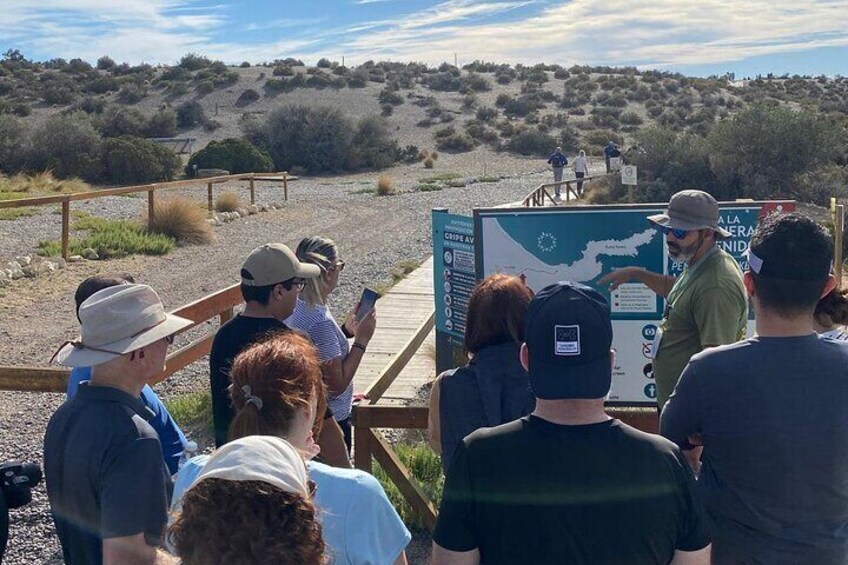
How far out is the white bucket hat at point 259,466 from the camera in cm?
197

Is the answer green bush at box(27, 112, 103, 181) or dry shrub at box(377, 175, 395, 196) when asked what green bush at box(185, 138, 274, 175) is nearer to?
green bush at box(27, 112, 103, 181)

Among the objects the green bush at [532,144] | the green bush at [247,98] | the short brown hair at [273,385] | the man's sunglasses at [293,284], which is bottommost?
the short brown hair at [273,385]

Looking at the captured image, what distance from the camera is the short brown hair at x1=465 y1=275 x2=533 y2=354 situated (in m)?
3.27

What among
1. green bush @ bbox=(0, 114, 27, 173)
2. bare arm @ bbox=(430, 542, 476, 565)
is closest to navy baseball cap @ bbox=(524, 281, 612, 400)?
bare arm @ bbox=(430, 542, 476, 565)

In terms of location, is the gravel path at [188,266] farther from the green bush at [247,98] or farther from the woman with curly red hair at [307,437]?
the green bush at [247,98]

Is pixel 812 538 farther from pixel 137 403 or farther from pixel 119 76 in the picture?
pixel 119 76

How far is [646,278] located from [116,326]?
3478 millimetres

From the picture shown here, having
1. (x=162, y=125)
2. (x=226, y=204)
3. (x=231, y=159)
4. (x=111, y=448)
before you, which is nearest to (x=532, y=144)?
(x=162, y=125)

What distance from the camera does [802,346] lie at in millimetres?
2812

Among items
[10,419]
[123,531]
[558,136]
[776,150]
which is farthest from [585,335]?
[558,136]

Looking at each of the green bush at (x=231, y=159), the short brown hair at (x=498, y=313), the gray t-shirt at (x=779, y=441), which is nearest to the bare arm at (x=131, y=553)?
the short brown hair at (x=498, y=313)

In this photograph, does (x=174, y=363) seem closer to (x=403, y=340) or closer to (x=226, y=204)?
(x=403, y=340)

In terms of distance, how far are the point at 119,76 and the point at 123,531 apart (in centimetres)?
7659

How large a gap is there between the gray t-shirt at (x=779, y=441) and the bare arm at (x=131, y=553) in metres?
1.62
